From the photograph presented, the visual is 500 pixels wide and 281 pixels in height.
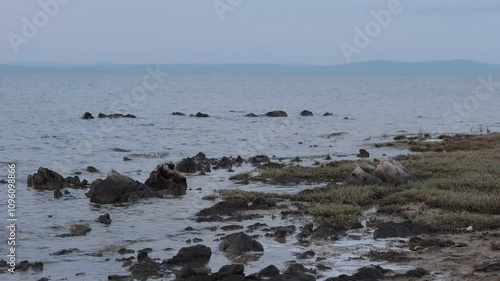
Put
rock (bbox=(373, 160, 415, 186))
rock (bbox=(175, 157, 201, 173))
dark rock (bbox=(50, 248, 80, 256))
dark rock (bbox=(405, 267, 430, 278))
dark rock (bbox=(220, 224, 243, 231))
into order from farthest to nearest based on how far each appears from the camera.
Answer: rock (bbox=(175, 157, 201, 173))
rock (bbox=(373, 160, 415, 186))
dark rock (bbox=(220, 224, 243, 231))
dark rock (bbox=(50, 248, 80, 256))
dark rock (bbox=(405, 267, 430, 278))

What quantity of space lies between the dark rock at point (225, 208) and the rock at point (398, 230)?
4988mm

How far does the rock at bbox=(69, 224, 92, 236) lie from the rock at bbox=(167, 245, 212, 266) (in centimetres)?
455

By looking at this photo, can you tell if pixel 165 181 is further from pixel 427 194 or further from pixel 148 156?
pixel 148 156

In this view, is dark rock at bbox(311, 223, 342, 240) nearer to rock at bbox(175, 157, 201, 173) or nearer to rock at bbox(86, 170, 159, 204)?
rock at bbox(86, 170, 159, 204)

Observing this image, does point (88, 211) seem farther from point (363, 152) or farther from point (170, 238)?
point (363, 152)

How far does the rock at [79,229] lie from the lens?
1861cm

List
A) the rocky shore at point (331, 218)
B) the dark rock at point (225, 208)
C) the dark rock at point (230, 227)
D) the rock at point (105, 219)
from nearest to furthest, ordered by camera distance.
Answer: the rocky shore at point (331, 218) → the dark rock at point (230, 227) → the rock at point (105, 219) → the dark rock at point (225, 208)

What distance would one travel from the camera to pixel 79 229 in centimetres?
1881

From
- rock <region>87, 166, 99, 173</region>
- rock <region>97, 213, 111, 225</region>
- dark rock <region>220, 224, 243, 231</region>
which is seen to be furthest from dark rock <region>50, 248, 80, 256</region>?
rock <region>87, 166, 99, 173</region>

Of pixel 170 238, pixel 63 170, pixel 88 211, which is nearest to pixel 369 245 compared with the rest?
pixel 170 238

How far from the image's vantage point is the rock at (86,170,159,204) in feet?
78.1

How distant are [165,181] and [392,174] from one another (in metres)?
8.18

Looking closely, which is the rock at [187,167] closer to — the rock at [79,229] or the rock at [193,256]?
the rock at [79,229]

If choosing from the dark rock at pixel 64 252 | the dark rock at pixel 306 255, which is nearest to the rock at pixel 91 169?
the dark rock at pixel 64 252
